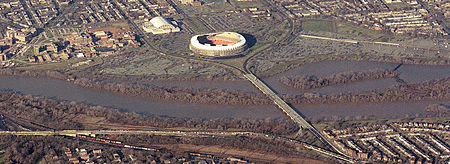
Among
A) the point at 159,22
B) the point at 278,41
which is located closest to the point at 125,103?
the point at 159,22

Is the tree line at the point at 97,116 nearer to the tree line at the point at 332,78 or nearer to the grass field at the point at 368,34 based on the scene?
the tree line at the point at 332,78

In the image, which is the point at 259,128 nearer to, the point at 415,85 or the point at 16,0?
the point at 415,85

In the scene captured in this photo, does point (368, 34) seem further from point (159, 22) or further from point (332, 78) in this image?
point (159, 22)

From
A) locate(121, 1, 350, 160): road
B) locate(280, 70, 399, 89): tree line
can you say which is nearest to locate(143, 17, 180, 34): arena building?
locate(121, 1, 350, 160): road

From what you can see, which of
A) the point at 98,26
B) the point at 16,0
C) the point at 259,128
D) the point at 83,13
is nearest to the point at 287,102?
the point at 259,128

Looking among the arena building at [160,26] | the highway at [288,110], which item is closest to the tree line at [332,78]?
the highway at [288,110]

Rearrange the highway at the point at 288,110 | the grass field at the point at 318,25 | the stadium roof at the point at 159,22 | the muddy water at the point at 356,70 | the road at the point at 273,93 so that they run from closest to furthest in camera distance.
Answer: the highway at the point at 288,110
the road at the point at 273,93
the muddy water at the point at 356,70
the stadium roof at the point at 159,22
the grass field at the point at 318,25
